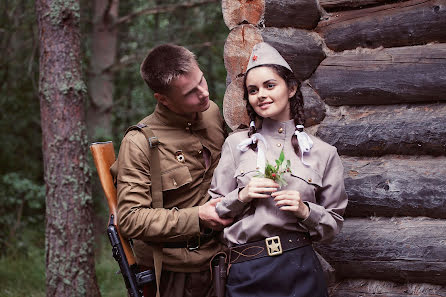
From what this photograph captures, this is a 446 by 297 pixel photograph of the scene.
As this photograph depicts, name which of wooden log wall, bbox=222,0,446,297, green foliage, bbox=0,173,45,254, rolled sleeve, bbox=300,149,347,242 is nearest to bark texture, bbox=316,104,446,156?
wooden log wall, bbox=222,0,446,297

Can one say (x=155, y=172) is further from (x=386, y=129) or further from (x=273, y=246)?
(x=386, y=129)

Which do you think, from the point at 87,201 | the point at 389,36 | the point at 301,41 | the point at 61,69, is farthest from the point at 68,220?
the point at 389,36

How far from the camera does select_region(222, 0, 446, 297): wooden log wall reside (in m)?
3.40

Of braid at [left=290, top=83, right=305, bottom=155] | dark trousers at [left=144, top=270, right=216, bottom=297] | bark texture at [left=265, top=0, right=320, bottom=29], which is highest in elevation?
bark texture at [left=265, top=0, right=320, bottom=29]

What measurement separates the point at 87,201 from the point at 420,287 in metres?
3.63

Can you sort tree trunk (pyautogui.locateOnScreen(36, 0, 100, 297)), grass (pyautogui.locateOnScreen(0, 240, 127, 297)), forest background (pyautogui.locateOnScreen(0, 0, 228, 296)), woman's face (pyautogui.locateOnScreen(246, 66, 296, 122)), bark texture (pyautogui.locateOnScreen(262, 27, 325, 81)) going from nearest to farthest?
woman's face (pyautogui.locateOnScreen(246, 66, 296, 122)) < bark texture (pyautogui.locateOnScreen(262, 27, 325, 81)) < tree trunk (pyautogui.locateOnScreen(36, 0, 100, 297)) < grass (pyautogui.locateOnScreen(0, 240, 127, 297)) < forest background (pyautogui.locateOnScreen(0, 0, 228, 296))

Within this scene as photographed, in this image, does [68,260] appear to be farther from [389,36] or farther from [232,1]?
[389,36]

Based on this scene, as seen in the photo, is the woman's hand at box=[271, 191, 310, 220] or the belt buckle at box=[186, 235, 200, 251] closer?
the woman's hand at box=[271, 191, 310, 220]

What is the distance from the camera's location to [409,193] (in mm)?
3430

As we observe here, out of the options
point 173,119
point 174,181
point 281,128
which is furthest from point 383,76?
point 174,181

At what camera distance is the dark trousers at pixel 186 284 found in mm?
3428

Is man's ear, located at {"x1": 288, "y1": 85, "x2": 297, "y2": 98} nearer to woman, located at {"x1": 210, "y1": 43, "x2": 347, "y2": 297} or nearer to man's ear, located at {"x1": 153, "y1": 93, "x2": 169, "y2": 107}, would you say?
woman, located at {"x1": 210, "y1": 43, "x2": 347, "y2": 297}

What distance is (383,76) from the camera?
354 centimetres

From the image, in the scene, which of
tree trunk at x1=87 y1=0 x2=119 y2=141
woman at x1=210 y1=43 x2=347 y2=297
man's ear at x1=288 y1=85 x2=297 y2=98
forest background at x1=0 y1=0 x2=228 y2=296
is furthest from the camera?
tree trunk at x1=87 y1=0 x2=119 y2=141
